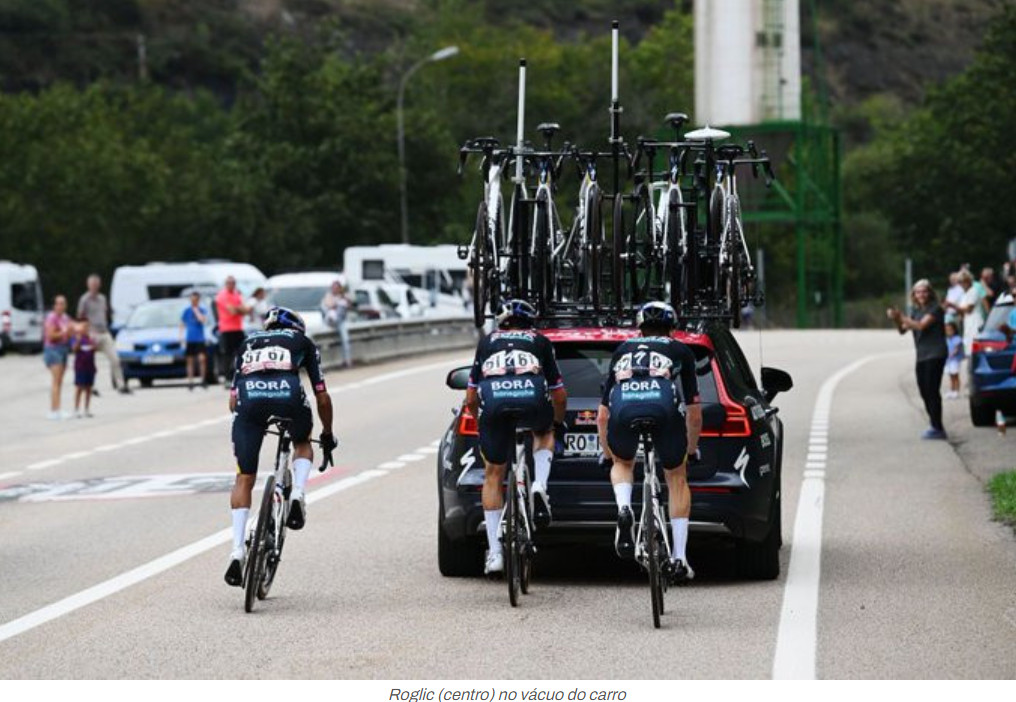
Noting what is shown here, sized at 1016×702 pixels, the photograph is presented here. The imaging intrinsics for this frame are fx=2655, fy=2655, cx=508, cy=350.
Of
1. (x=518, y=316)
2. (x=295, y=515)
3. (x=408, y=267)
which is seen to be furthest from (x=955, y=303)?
(x=408, y=267)

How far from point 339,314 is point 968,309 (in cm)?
1397

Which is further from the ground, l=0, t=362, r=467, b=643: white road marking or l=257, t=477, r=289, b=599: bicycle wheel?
l=257, t=477, r=289, b=599: bicycle wheel

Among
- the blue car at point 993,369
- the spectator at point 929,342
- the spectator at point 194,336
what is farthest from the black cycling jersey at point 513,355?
the spectator at point 194,336

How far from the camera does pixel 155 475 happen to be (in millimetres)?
22516

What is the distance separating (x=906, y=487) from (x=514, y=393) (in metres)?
8.01

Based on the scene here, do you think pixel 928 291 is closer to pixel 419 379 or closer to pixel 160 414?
pixel 160 414

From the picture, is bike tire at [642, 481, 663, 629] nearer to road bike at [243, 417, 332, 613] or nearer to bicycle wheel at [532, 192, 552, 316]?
road bike at [243, 417, 332, 613]

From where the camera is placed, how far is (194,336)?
125 feet

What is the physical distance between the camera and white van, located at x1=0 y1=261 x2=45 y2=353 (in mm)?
61594

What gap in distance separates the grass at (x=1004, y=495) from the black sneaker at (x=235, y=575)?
19.6 feet

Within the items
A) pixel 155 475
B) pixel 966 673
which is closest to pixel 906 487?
pixel 155 475

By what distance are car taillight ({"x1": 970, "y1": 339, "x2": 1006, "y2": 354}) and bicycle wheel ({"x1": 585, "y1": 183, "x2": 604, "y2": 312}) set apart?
33.9ft

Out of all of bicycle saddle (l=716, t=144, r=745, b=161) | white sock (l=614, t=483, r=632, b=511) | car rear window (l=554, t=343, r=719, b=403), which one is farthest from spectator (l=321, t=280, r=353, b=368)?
white sock (l=614, t=483, r=632, b=511)

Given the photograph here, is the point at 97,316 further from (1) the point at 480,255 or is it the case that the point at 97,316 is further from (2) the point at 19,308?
(2) the point at 19,308
